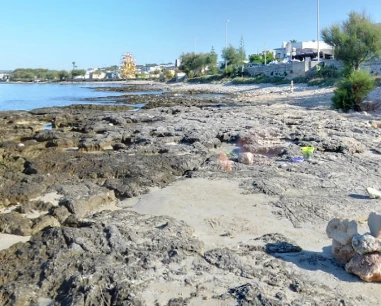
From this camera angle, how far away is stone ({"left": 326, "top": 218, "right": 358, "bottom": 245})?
13.4ft

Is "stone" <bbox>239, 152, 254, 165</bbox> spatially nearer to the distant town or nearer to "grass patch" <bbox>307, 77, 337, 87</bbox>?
"grass patch" <bbox>307, 77, 337, 87</bbox>

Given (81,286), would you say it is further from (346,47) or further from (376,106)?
(346,47)

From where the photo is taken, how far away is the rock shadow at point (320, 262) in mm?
3958

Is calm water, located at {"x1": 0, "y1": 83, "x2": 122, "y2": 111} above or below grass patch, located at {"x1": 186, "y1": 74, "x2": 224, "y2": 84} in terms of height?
below

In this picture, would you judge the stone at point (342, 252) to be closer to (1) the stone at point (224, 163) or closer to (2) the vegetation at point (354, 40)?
(1) the stone at point (224, 163)

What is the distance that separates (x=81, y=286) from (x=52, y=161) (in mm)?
5318

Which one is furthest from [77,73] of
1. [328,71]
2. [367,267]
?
[367,267]

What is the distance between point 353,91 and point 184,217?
14.3 meters

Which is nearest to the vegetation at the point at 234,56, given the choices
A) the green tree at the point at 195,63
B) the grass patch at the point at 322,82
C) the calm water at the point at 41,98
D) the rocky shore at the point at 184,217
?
the green tree at the point at 195,63

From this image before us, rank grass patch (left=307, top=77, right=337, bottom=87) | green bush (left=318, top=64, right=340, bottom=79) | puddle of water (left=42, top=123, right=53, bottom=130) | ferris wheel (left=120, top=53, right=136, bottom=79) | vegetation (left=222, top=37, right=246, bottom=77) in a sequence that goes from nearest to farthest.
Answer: puddle of water (left=42, top=123, right=53, bottom=130) → grass patch (left=307, top=77, right=337, bottom=87) → green bush (left=318, top=64, right=340, bottom=79) → vegetation (left=222, top=37, right=246, bottom=77) → ferris wheel (left=120, top=53, right=136, bottom=79)

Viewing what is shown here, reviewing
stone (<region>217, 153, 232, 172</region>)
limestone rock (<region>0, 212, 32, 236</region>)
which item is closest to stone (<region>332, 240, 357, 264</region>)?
limestone rock (<region>0, 212, 32, 236</region>)

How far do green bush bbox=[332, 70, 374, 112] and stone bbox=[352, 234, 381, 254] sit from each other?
1482 cm

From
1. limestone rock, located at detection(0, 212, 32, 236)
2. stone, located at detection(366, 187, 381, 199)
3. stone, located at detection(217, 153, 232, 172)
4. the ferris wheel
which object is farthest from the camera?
the ferris wheel

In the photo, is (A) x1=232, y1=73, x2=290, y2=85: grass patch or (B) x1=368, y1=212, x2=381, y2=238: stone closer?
(B) x1=368, y1=212, x2=381, y2=238: stone
